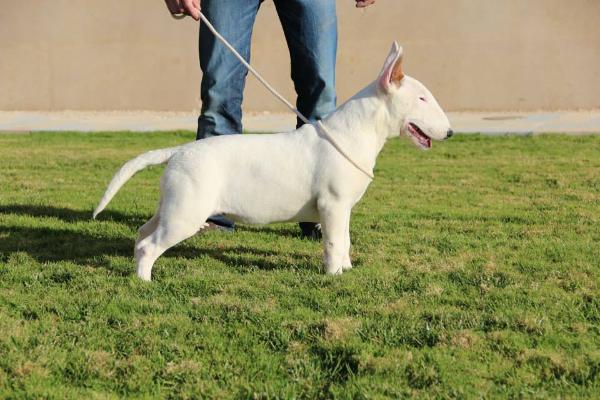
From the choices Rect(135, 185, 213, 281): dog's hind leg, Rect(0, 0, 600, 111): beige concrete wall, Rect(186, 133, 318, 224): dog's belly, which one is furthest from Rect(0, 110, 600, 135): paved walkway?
Rect(135, 185, 213, 281): dog's hind leg

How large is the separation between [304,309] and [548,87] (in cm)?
1028

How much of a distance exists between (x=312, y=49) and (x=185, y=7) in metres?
0.94

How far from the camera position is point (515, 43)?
13.0m

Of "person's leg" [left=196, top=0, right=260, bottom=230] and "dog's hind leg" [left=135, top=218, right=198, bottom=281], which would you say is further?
"person's leg" [left=196, top=0, right=260, bottom=230]

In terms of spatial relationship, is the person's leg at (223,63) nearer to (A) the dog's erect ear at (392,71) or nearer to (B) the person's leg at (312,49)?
(B) the person's leg at (312,49)

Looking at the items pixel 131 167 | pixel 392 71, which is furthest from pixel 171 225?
pixel 392 71

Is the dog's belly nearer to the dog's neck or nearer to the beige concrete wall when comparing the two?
the dog's neck

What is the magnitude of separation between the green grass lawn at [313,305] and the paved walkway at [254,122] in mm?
4492

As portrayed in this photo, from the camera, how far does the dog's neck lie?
14.1ft

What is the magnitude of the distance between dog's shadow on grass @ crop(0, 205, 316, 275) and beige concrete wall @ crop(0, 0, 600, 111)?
828cm

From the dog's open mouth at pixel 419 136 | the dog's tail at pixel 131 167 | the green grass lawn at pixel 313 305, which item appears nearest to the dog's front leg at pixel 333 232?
the green grass lawn at pixel 313 305

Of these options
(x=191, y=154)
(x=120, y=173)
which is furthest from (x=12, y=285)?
(x=191, y=154)

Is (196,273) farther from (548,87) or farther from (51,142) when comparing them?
(548,87)

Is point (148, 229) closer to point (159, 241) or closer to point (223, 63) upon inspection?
point (159, 241)
